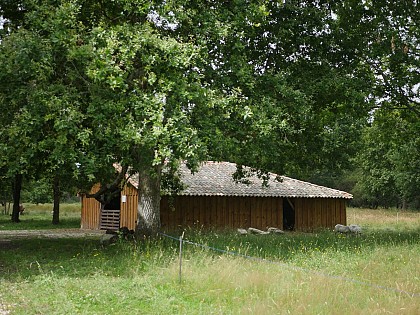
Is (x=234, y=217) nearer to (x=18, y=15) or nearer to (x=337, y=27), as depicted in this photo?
(x=337, y=27)

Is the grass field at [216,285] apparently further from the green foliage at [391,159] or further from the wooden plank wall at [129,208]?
the wooden plank wall at [129,208]

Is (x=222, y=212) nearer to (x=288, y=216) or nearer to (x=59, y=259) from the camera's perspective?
(x=288, y=216)

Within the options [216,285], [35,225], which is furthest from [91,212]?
[216,285]

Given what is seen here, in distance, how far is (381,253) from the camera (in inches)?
558

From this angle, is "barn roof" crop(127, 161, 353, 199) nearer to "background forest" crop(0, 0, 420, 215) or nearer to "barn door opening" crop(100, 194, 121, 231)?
"barn door opening" crop(100, 194, 121, 231)

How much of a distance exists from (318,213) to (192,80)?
22.4m

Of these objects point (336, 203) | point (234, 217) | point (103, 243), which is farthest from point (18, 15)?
point (336, 203)

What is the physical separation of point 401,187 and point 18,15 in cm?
4645

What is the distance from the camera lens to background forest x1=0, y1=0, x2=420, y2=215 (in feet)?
42.7

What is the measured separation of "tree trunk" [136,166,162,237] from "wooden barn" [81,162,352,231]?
8249 millimetres

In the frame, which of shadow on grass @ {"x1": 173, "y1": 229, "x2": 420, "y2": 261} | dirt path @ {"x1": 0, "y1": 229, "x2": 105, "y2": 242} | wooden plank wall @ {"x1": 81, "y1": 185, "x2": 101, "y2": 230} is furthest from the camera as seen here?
wooden plank wall @ {"x1": 81, "y1": 185, "x2": 101, "y2": 230}

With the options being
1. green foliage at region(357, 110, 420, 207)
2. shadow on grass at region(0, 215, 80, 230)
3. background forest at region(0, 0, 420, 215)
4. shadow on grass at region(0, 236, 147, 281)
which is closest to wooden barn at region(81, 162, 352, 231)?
shadow on grass at region(0, 215, 80, 230)

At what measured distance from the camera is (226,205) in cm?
3088

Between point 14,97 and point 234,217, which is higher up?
point 14,97
